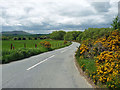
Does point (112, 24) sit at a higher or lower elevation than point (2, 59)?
higher

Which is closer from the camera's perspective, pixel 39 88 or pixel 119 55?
pixel 39 88

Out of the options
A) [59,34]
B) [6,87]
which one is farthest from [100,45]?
[59,34]

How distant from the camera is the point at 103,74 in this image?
16.7 ft

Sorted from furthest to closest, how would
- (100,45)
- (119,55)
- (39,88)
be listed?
(100,45) → (119,55) → (39,88)

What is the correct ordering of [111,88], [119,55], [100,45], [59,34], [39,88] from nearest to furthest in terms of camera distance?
[111,88], [39,88], [119,55], [100,45], [59,34]

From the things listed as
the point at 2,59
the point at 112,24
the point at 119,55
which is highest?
the point at 112,24

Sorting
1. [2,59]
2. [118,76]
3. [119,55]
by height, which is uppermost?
[119,55]

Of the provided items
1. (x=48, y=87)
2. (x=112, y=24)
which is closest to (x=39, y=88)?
(x=48, y=87)

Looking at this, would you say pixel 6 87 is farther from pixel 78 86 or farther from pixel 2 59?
pixel 2 59

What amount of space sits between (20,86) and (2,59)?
6953 mm

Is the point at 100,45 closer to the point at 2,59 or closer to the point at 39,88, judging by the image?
the point at 39,88

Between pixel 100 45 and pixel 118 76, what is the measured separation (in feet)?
11.3

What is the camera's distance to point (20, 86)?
526cm

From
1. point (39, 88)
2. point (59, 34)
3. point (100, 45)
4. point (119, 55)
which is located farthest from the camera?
point (59, 34)
